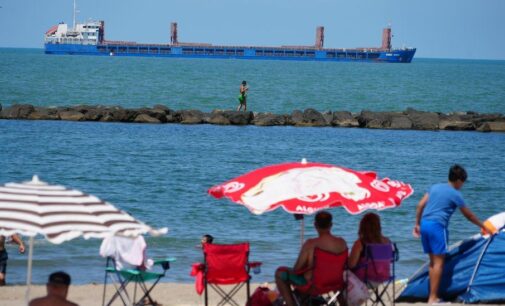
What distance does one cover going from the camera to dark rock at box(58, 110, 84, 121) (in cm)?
3559

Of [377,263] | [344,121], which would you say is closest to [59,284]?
[377,263]

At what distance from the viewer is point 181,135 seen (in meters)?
31.5

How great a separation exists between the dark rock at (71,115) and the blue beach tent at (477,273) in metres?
27.2

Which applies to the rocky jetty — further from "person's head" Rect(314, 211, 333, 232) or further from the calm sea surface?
"person's head" Rect(314, 211, 333, 232)

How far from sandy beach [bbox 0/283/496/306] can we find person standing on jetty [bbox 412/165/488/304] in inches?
26.8

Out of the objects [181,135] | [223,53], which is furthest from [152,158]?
[223,53]

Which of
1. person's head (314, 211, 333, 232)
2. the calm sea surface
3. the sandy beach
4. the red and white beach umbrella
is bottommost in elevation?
the calm sea surface

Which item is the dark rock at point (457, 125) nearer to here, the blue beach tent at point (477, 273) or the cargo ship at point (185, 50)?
the blue beach tent at point (477, 273)

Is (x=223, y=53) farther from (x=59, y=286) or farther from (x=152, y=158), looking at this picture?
(x=59, y=286)

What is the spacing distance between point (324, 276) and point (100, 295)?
302cm

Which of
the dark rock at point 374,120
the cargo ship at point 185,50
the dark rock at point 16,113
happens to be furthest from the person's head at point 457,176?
the cargo ship at point 185,50

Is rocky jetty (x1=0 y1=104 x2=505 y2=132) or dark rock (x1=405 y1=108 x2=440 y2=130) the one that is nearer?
rocky jetty (x1=0 y1=104 x2=505 y2=132)

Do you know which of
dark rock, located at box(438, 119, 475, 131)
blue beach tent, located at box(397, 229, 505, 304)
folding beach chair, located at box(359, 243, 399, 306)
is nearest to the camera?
folding beach chair, located at box(359, 243, 399, 306)

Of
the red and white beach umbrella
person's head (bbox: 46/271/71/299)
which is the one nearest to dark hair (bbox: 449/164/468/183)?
the red and white beach umbrella
